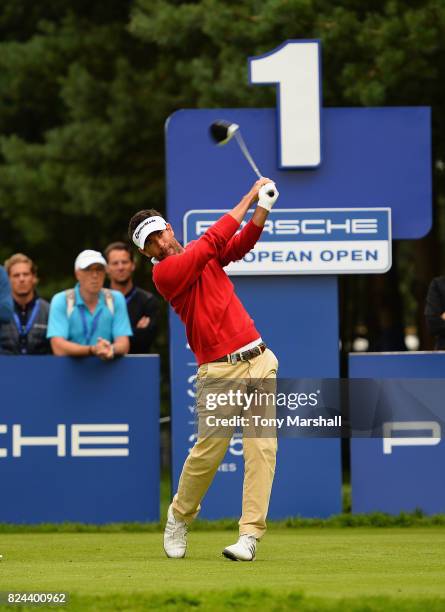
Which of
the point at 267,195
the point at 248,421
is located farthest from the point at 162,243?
the point at 248,421

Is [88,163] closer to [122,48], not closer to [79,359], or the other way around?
[122,48]

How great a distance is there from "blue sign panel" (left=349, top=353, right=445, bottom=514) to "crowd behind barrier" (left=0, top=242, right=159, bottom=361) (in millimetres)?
1789

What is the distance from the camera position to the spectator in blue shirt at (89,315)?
10938 millimetres

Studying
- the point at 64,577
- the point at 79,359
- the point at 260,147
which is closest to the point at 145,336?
the point at 79,359

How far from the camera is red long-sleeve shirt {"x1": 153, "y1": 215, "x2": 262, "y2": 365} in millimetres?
8000

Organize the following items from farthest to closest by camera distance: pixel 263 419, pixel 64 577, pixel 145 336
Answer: pixel 145 336 < pixel 263 419 < pixel 64 577

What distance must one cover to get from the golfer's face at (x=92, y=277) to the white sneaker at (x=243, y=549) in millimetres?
3442

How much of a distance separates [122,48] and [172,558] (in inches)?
491

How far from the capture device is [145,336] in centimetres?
1191

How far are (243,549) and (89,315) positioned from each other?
11.4ft

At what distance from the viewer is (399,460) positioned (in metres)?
11.1

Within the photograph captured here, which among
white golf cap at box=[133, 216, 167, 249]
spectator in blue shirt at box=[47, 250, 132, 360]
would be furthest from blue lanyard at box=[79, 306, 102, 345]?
white golf cap at box=[133, 216, 167, 249]

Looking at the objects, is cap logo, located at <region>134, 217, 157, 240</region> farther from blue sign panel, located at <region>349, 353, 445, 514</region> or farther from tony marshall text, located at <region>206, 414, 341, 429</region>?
blue sign panel, located at <region>349, 353, 445, 514</region>

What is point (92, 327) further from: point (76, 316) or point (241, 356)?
point (241, 356)
